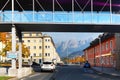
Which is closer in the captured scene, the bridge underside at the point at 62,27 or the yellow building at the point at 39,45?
the bridge underside at the point at 62,27

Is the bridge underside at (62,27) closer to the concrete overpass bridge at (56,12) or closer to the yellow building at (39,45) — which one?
the concrete overpass bridge at (56,12)

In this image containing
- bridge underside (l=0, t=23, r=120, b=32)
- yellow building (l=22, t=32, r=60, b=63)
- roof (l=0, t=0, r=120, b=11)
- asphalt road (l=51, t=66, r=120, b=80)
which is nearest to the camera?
asphalt road (l=51, t=66, r=120, b=80)

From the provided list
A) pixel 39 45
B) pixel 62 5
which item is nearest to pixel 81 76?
pixel 62 5

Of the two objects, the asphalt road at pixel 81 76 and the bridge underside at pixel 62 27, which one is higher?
the bridge underside at pixel 62 27

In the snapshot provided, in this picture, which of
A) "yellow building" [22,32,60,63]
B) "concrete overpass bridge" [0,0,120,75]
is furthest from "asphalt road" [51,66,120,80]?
"yellow building" [22,32,60,63]

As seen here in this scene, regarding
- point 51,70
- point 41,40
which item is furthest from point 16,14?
point 41,40

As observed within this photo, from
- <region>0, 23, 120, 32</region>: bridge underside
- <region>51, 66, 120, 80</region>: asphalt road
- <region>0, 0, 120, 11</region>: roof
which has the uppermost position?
<region>0, 0, 120, 11</region>: roof

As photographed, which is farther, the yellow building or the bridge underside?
the yellow building

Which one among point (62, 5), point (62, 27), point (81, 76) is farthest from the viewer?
point (62, 5)

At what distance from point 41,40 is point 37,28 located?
368ft

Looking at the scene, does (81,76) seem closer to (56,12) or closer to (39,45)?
(56,12)

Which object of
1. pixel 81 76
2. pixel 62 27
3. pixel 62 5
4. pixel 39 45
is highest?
pixel 62 5

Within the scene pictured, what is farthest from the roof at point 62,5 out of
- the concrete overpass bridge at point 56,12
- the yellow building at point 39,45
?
the yellow building at point 39,45

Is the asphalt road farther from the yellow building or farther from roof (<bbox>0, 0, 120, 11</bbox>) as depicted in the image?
the yellow building
